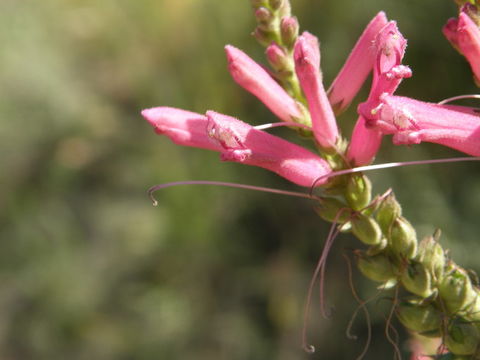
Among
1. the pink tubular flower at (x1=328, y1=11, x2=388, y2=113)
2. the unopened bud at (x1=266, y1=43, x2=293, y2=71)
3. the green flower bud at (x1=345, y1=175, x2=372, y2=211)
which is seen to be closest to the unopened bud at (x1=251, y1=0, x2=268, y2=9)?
the unopened bud at (x1=266, y1=43, x2=293, y2=71)

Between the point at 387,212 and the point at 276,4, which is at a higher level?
the point at 276,4

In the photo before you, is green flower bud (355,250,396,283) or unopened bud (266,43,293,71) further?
unopened bud (266,43,293,71)

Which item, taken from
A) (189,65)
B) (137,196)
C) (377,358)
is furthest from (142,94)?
(377,358)

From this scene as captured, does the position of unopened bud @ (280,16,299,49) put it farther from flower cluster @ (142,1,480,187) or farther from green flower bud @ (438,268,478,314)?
green flower bud @ (438,268,478,314)

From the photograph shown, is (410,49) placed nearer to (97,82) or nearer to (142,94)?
(142,94)

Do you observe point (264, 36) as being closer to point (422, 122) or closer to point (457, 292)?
point (422, 122)

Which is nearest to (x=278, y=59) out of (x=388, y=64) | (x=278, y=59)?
(x=278, y=59)
